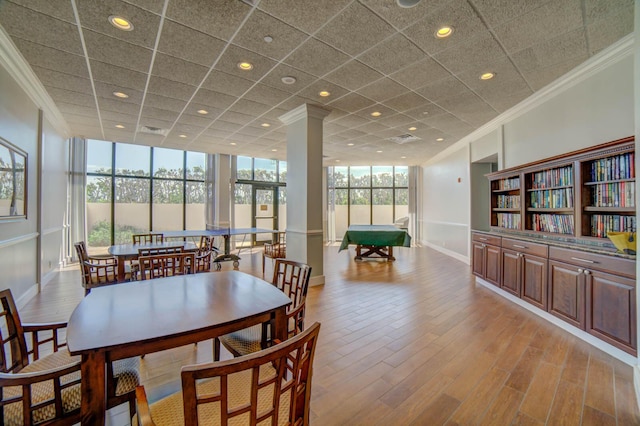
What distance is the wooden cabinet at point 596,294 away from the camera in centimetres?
230

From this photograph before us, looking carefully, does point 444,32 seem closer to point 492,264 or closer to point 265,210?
point 492,264

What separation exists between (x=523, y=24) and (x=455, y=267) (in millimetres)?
4807

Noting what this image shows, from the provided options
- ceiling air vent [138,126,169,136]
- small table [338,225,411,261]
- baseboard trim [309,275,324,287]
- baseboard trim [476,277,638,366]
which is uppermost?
ceiling air vent [138,126,169,136]

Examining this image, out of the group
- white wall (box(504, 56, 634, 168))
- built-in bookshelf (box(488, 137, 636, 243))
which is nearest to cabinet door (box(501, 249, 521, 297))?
built-in bookshelf (box(488, 137, 636, 243))

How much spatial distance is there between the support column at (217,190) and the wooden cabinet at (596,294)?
7716 mm

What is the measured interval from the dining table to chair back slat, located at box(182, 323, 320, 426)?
0.95ft

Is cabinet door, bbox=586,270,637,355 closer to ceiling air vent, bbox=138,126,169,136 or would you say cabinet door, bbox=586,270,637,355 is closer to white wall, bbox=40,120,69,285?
ceiling air vent, bbox=138,126,169,136

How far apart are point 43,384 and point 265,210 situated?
8.26m

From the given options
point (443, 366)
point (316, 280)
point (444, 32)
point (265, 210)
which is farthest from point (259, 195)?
point (443, 366)

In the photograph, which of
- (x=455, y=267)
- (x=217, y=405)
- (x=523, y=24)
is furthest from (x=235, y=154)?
(x=217, y=405)

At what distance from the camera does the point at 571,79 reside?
136 inches

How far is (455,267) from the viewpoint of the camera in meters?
6.12

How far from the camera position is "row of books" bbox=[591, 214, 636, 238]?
2.70 metres

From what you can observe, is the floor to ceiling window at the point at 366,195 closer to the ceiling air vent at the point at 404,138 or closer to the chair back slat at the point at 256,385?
A: the ceiling air vent at the point at 404,138
